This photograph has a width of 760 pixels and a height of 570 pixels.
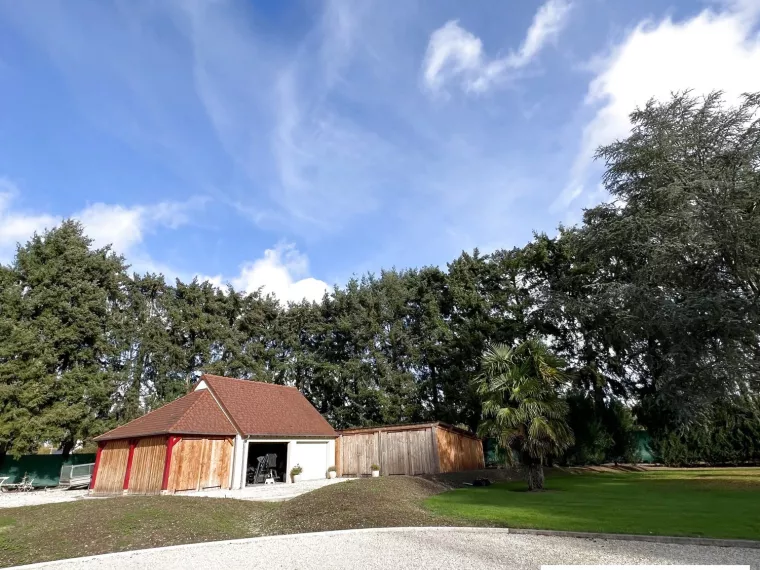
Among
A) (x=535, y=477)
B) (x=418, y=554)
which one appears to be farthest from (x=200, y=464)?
(x=418, y=554)

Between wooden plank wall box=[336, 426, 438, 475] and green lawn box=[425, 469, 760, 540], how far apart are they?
24.3 feet

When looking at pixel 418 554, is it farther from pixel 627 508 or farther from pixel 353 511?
pixel 627 508

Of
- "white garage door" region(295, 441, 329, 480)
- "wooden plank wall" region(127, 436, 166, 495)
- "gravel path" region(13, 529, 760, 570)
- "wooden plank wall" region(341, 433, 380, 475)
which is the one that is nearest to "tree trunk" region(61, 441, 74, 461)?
"wooden plank wall" region(127, 436, 166, 495)

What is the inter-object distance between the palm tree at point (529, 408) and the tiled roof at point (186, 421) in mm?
12873

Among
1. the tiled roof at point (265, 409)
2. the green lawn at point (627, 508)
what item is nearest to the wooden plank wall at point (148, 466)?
the tiled roof at point (265, 409)

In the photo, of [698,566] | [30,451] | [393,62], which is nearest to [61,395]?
[30,451]

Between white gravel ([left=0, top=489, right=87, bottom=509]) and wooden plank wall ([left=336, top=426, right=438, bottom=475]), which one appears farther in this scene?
wooden plank wall ([left=336, top=426, right=438, bottom=475])

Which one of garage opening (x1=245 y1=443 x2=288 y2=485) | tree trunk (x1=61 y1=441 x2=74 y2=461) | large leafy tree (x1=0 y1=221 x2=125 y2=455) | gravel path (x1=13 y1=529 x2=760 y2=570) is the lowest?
gravel path (x1=13 y1=529 x2=760 y2=570)

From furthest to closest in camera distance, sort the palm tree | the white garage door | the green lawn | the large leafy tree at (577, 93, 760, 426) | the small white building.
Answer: the white garage door, the small white building, the palm tree, the large leafy tree at (577, 93, 760, 426), the green lawn

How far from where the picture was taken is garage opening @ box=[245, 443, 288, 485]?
2486cm

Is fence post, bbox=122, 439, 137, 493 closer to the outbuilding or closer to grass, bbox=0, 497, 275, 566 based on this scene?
the outbuilding

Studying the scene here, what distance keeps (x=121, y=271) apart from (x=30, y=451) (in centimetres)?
1597

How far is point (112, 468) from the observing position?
69.9 feet

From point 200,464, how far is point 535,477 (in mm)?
14723
